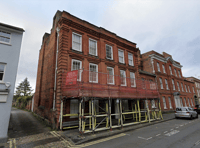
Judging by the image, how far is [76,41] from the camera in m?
12.8

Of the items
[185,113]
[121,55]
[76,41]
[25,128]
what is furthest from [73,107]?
[185,113]

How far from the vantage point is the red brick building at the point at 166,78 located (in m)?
23.8

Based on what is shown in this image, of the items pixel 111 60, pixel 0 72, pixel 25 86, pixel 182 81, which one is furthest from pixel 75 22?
pixel 25 86

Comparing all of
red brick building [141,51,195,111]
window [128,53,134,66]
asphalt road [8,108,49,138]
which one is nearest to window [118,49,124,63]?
window [128,53,134,66]

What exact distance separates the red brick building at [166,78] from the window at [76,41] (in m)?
18.2

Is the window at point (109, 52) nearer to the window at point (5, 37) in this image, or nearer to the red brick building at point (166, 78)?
the window at point (5, 37)

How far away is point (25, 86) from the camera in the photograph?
46.0 metres

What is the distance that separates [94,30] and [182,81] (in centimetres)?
3067

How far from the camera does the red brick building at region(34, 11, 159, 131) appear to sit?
9531mm

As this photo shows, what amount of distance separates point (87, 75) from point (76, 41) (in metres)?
4.22

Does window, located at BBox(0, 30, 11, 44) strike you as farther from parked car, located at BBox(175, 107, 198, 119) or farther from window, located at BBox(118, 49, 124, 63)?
parked car, located at BBox(175, 107, 198, 119)

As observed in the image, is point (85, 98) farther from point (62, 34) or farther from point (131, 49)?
point (131, 49)

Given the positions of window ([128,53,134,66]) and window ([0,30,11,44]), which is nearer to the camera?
window ([0,30,11,44])

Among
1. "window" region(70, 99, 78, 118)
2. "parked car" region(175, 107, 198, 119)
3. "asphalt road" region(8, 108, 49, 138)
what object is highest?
"window" region(70, 99, 78, 118)
